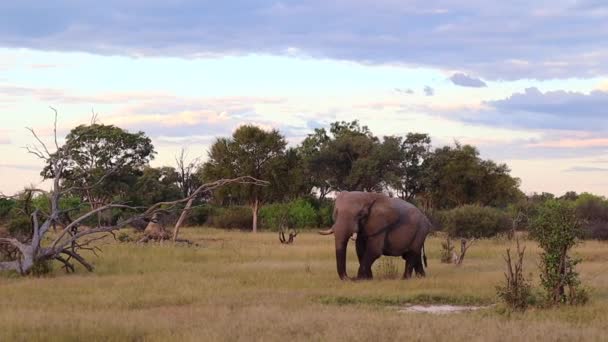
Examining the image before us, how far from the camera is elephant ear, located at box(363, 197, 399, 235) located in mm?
20109

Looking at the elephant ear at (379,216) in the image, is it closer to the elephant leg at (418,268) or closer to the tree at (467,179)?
the elephant leg at (418,268)

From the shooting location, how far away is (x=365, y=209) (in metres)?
20.0

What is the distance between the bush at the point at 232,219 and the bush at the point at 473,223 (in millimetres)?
20155

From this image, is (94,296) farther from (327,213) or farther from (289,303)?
(327,213)

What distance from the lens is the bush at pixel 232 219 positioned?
59.1 metres

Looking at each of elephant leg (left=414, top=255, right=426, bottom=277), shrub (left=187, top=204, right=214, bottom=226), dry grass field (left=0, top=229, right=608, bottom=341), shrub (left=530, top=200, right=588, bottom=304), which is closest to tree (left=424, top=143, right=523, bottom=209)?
shrub (left=187, top=204, right=214, bottom=226)

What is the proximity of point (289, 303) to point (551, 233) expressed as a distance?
212 inches

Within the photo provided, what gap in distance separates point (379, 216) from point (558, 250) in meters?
5.36

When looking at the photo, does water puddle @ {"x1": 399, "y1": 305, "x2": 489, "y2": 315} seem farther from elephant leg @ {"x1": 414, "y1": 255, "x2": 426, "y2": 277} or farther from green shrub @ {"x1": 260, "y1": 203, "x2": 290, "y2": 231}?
green shrub @ {"x1": 260, "y1": 203, "x2": 290, "y2": 231}

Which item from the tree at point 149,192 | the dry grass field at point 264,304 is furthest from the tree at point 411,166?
the dry grass field at point 264,304

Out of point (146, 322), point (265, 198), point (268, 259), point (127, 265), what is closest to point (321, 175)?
point (265, 198)

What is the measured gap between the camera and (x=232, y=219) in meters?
59.2

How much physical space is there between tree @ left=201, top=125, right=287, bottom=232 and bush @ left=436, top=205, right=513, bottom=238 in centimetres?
1845

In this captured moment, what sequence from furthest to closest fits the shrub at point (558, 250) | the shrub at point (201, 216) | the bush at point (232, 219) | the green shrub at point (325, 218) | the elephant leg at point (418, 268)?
1. the shrub at point (201, 216)
2. the bush at point (232, 219)
3. the green shrub at point (325, 218)
4. the elephant leg at point (418, 268)
5. the shrub at point (558, 250)
